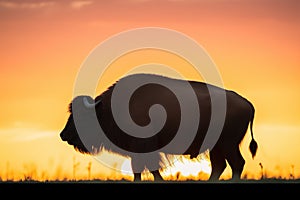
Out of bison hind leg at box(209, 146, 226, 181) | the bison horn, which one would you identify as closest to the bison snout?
the bison horn

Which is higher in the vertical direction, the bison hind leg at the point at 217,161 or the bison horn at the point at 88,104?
the bison horn at the point at 88,104

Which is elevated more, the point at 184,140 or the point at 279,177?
the point at 184,140

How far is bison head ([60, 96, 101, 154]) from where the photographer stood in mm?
16406

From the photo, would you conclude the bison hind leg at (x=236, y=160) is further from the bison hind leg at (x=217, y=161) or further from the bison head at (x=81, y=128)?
the bison head at (x=81, y=128)

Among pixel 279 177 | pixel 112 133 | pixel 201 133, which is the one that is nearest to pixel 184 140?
pixel 201 133

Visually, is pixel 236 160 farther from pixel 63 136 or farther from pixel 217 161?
pixel 63 136

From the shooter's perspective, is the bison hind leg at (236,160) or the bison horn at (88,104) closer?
the bison hind leg at (236,160)

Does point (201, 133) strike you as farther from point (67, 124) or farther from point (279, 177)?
point (279, 177)

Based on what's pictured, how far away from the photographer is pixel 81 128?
16516 mm

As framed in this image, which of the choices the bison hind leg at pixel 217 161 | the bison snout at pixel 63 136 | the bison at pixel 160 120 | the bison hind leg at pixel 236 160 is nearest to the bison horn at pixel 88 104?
the bison at pixel 160 120

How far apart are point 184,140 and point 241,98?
1.49 metres

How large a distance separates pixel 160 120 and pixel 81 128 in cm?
180

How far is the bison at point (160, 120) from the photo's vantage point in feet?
50.8
